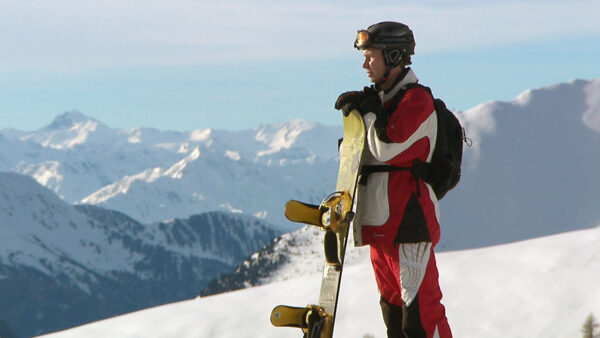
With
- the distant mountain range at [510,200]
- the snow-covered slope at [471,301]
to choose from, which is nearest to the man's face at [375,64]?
the snow-covered slope at [471,301]

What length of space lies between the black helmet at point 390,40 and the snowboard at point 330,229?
499 mm

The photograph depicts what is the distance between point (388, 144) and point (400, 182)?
355 mm

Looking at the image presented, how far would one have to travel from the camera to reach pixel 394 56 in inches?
268

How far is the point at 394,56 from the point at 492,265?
6.89 meters

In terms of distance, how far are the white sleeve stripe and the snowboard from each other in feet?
0.36

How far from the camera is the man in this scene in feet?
21.6

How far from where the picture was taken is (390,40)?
6.73 meters

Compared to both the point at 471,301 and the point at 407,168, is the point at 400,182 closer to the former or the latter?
the point at 407,168

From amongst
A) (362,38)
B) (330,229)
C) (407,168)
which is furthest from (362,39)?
(330,229)

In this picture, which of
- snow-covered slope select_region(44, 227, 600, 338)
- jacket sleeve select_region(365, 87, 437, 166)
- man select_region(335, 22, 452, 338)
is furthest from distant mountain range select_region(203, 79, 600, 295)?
jacket sleeve select_region(365, 87, 437, 166)

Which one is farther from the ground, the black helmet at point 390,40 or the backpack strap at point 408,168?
the black helmet at point 390,40

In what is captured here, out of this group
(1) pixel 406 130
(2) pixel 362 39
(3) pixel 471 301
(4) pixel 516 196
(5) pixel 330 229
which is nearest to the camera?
(1) pixel 406 130

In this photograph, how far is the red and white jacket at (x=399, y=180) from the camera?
655 centimetres

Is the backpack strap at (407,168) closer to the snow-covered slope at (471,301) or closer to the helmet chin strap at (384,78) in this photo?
the helmet chin strap at (384,78)
